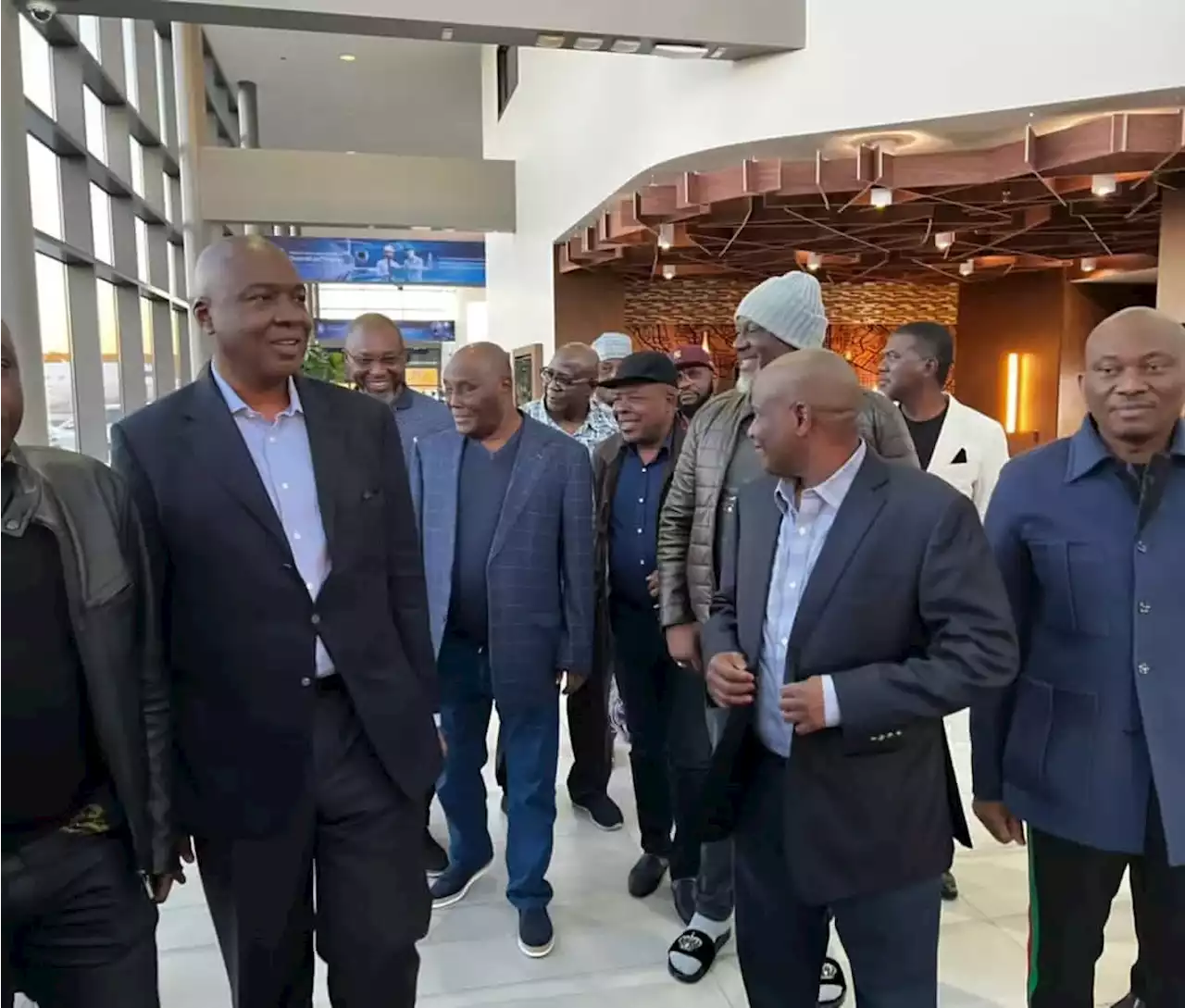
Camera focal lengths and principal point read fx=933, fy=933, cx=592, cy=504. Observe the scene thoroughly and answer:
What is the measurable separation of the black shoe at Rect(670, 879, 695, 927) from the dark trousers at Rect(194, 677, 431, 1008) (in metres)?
1.12

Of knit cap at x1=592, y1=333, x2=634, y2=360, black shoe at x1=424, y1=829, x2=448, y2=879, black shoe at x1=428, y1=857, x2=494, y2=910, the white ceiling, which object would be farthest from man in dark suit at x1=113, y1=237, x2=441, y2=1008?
the white ceiling

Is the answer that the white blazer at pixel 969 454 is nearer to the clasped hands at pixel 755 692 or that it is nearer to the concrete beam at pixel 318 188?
the clasped hands at pixel 755 692

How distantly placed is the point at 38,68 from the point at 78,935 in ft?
19.7

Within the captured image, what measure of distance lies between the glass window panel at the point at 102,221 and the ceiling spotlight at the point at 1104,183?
6.84m

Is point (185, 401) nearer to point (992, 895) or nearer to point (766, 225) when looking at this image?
point (992, 895)

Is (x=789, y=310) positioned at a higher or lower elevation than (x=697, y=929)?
higher

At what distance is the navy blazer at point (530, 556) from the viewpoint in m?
2.50

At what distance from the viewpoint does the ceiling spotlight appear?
19.2 feet

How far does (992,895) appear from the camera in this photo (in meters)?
2.84

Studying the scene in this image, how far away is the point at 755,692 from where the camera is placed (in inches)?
65.6

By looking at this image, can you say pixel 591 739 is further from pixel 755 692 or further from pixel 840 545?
pixel 840 545

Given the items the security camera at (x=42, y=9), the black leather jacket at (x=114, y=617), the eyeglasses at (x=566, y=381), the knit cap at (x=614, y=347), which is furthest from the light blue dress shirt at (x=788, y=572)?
the security camera at (x=42, y=9)

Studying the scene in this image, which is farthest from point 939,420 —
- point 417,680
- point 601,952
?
point 417,680

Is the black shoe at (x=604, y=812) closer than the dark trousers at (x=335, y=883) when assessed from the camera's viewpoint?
No
